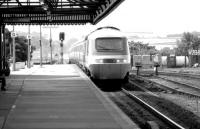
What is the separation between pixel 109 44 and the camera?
76.0 feet

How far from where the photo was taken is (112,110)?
12.7m

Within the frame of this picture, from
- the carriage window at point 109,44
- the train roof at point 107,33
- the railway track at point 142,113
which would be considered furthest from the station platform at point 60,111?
the train roof at point 107,33

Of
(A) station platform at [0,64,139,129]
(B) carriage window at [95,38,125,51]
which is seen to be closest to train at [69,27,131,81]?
(B) carriage window at [95,38,125,51]

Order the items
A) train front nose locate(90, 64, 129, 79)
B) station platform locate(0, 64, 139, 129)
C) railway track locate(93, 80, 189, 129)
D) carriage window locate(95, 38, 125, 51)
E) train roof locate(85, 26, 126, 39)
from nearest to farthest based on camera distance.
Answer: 1. station platform locate(0, 64, 139, 129)
2. railway track locate(93, 80, 189, 129)
3. train front nose locate(90, 64, 129, 79)
4. carriage window locate(95, 38, 125, 51)
5. train roof locate(85, 26, 126, 39)

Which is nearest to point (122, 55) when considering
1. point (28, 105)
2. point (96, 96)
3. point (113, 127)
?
point (96, 96)

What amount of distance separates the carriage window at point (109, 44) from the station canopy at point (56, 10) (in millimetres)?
1510

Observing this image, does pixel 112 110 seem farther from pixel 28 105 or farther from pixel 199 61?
pixel 199 61

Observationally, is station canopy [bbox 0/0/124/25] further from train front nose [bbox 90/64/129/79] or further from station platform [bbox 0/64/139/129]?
station platform [bbox 0/64/139/129]

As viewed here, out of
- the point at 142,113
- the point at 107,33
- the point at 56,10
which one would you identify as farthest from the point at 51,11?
the point at 142,113

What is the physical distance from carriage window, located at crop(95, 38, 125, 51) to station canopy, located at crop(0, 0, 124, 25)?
151 centimetres

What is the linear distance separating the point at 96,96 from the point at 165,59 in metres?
49.9

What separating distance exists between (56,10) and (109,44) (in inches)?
289

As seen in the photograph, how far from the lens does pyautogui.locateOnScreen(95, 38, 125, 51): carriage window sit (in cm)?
2295

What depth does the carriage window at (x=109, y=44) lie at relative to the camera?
2295 cm
